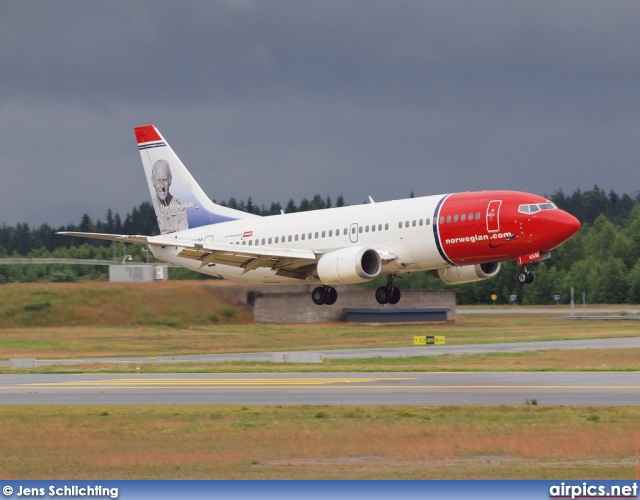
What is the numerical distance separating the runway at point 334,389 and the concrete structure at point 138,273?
1075 inches

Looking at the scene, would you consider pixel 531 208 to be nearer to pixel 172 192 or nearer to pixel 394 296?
pixel 394 296

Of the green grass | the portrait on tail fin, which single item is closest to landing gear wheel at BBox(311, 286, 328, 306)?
the portrait on tail fin

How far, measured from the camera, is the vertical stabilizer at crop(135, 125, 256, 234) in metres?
53.6

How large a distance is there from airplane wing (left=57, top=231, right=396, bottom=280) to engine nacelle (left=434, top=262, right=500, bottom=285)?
380 cm

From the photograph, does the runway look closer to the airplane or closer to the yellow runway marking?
the yellow runway marking

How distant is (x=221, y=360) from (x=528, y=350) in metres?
14.6

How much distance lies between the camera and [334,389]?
105 ft

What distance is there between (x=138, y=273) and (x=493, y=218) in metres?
32.6

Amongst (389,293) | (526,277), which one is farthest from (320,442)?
(389,293)

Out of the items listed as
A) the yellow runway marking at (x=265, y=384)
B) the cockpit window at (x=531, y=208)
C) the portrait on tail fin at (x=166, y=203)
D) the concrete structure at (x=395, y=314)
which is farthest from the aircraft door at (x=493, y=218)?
the concrete structure at (x=395, y=314)

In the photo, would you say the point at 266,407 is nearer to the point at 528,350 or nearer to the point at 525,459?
the point at 525,459

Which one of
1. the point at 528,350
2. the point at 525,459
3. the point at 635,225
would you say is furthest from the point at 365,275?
the point at 635,225

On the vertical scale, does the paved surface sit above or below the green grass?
above

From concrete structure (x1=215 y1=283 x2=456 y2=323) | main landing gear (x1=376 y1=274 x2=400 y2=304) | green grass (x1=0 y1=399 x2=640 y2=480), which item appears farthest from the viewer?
concrete structure (x1=215 y1=283 x2=456 y2=323)
